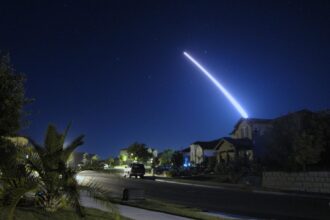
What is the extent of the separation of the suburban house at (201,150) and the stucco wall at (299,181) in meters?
36.7

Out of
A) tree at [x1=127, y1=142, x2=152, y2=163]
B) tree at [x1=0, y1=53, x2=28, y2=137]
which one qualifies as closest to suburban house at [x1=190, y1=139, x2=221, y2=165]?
tree at [x1=127, y1=142, x2=152, y2=163]

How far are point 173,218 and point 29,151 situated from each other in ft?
15.3

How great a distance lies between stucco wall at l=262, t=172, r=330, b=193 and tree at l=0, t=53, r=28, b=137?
26351 mm

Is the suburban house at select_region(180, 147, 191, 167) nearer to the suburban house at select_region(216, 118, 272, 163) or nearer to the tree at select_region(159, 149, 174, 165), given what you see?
the tree at select_region(159, 149, 174, 165)

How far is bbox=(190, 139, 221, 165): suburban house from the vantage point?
79.0 meters

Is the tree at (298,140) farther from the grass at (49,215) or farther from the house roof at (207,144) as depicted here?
the house roof at (207,144)

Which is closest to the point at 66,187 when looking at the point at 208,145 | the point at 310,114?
the point at 310,114

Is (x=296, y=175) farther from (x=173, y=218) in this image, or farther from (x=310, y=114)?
(x=173, y=218)

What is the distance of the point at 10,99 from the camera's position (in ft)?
45.6

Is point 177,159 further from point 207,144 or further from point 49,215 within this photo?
point 49,215

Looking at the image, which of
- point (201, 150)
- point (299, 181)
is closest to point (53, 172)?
point (299, 181)

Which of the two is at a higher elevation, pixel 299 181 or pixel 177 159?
pixel 177 159

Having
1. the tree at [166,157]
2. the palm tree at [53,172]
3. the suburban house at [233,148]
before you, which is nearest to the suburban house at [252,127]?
the suburban house at [233,148]

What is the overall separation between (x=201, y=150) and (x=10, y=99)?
68.3 metres
